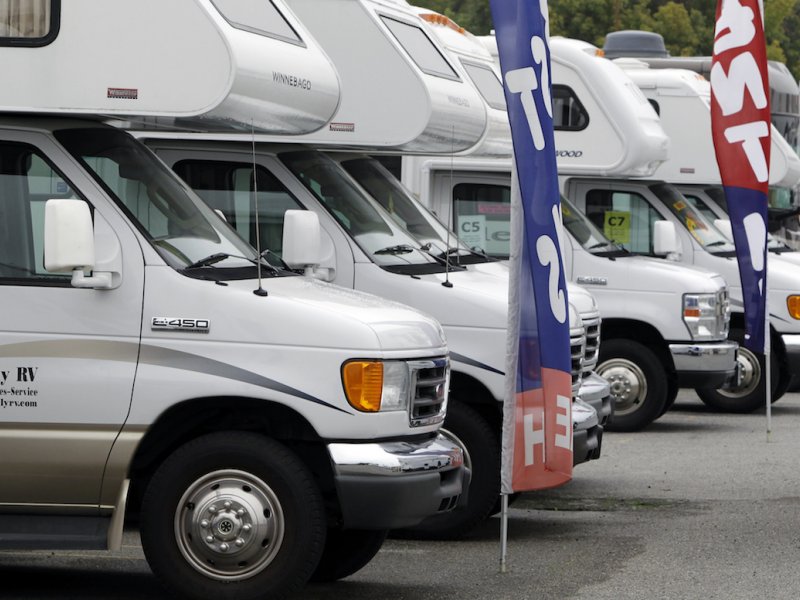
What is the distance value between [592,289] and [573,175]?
1.13m

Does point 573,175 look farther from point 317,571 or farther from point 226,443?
point 226,443

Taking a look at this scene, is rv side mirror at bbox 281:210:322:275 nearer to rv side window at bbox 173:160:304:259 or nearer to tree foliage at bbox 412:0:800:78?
rv side window at bbox 173:160:304:259

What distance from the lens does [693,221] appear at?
16547 mm

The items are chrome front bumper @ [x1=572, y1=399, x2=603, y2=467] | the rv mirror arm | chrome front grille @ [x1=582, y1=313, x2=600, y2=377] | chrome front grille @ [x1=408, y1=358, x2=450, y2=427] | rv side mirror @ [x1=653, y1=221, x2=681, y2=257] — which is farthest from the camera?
rv side mirror @ [x1=653, y1=221, x2=681, y2=257]

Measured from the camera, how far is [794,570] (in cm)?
884

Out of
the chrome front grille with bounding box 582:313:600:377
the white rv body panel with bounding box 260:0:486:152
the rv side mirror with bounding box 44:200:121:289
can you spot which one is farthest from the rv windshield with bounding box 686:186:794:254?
the rv side mirror with bounding box 44:200:121:289

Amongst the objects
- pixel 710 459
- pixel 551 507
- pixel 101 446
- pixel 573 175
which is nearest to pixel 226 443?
pixel 101 446

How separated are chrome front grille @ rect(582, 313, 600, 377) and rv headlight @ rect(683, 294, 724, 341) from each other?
337cm

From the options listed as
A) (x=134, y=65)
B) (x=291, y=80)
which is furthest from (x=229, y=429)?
(x=291, y=80)

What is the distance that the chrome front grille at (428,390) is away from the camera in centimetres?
768

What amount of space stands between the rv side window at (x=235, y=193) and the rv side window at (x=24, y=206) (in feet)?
8.99

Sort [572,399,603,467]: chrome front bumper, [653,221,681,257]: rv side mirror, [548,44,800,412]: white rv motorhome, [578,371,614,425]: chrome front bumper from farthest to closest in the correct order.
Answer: [548,44,800,412]: white rv motorhome
[653,221,681,257]: rv side mirror
[578,371,614,425]: chrome front bumper
[572,399,603,467]: chrome front bumper

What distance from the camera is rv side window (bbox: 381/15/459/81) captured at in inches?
443

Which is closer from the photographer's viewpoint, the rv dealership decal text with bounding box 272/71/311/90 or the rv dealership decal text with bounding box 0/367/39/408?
the rv dealership decal text with bounding box 0/367/39/408
